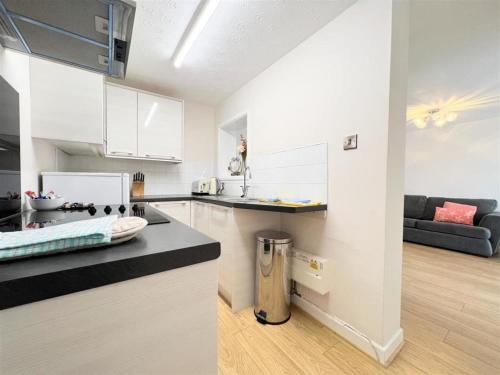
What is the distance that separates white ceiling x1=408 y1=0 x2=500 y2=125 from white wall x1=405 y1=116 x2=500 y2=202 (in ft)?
0.99

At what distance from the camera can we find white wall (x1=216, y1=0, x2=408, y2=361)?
1.25m

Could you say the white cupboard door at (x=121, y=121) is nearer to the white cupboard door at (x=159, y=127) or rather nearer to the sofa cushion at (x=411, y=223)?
the white cupboard door at (x=159, y=127)

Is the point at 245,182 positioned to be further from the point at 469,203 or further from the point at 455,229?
the point at 469,203

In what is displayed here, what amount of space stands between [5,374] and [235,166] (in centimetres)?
256

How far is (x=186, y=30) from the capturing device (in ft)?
5.59

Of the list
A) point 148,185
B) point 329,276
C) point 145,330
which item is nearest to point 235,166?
point 148,185

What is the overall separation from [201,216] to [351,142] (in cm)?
178

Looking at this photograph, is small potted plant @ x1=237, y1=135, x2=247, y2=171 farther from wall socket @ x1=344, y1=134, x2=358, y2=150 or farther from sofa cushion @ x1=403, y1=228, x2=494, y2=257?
sofa cushion @ x1=403, y1=228, x2=494, y2=257

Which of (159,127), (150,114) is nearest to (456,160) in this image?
(159,127)

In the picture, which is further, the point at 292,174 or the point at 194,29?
the point at 292,174

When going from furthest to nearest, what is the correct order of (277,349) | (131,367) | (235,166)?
(235,166) < (277,349) < (131,367)

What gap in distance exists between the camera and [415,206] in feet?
13.4

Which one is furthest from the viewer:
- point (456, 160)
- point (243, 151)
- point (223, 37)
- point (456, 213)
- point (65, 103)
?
point (456, 160)

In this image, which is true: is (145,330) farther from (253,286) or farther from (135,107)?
(135,107)
